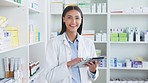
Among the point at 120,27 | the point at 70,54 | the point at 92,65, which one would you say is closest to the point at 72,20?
the point at 70,54

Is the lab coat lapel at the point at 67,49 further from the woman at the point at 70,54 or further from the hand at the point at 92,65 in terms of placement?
the hand at the point at 92,65

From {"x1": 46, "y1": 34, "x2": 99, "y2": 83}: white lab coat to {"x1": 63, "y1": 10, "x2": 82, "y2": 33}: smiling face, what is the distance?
0.35 ft

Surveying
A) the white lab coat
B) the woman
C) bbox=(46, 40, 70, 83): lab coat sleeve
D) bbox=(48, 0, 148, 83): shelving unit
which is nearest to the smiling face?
the woman

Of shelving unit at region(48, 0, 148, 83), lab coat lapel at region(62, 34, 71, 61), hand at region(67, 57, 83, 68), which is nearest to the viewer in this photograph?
hand at region(67, 57, 83, 68)

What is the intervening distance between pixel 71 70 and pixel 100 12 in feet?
6.69

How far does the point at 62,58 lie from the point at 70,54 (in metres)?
0.07

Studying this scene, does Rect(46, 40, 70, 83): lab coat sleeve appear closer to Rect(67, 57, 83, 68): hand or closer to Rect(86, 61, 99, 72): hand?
Rect(67, 57, 83, 68): hand

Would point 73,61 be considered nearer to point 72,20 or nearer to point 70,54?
point 70,54

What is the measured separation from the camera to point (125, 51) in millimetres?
3943

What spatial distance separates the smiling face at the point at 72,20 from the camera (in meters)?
1.72

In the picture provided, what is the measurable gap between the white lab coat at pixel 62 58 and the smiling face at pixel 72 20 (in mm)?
106

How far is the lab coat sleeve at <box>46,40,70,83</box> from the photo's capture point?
5.42 ft

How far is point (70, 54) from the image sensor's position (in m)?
1.75

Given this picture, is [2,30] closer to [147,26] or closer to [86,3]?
[86,3]
